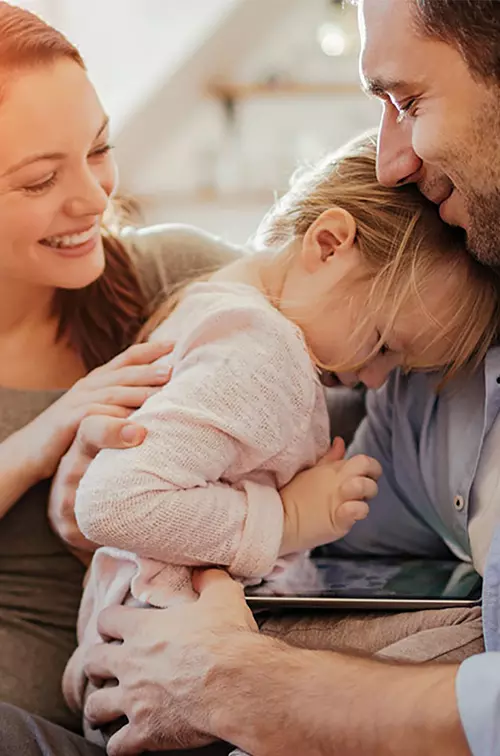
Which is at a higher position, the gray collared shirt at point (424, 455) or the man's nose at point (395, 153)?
the man's nose at point (395, 153)

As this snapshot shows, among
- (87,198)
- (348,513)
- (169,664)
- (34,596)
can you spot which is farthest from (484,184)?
(34,596)

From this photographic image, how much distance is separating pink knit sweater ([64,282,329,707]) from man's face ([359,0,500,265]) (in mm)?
253

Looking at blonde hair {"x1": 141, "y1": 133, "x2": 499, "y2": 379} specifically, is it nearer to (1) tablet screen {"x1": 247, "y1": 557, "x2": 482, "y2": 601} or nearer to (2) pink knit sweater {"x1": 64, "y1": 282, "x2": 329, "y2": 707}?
(2) pink knit sweater {"x1": 64, "y1": 282, "x2": 329, "y2": 707}

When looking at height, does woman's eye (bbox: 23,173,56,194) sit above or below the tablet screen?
above

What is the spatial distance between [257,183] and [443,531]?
300 centimetres

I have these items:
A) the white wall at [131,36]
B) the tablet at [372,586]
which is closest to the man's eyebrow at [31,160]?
the tablet at [372,586]

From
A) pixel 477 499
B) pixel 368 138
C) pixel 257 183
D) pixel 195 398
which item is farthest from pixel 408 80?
pixel 257 183

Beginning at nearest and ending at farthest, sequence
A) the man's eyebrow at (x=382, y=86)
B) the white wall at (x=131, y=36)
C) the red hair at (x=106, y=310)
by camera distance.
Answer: the man's eyebrow at (x=382, y=86)
the red hair at (x=106, y=310)
the white wall at (x=131, y=36)

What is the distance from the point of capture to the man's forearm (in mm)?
1006

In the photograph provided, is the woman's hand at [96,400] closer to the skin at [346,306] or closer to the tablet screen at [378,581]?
the skin at [346,306]

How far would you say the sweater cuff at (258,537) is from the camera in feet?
4.03

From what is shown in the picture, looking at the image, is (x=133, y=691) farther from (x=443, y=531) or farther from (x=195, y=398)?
(x=443, y=531)

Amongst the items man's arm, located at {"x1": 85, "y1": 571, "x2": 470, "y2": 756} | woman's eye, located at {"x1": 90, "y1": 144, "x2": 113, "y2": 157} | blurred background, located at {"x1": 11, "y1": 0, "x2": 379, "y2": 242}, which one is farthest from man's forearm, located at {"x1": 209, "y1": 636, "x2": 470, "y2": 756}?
blurred background, located at {"x1": 11, "y1": 0, "x2": 379, "y2": 242}

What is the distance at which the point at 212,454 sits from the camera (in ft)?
3.89
